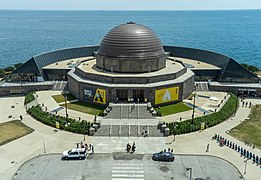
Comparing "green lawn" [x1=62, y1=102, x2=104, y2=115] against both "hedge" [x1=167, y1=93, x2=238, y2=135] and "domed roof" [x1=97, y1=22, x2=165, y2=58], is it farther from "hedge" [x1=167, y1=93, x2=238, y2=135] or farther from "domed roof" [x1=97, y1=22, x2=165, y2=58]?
"hedge" [x1=167, y1=93, x2=238, y2=135]

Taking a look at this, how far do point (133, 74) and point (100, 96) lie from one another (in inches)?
379

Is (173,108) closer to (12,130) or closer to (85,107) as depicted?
(85,107)

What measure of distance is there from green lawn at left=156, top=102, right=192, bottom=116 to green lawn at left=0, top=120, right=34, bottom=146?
25.0 metres

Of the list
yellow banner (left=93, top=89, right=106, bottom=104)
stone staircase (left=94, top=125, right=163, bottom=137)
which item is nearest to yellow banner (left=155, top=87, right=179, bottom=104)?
stone staircase (left=94, top=125, right=163, bottom=137)

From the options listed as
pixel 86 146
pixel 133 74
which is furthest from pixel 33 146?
pixel 133 74

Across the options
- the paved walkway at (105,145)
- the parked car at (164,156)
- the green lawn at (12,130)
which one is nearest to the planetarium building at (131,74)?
the paved walkway at (105,145)

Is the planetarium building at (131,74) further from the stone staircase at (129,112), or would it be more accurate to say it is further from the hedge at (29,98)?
the hedge at (29,98)

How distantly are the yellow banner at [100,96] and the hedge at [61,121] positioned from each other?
30.5ft

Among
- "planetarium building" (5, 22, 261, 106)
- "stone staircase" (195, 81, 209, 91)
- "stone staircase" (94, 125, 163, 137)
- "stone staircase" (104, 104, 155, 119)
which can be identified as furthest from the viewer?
"stone staircase" (195, 81, 209, 91)

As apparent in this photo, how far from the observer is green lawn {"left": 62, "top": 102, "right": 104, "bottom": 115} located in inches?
1989

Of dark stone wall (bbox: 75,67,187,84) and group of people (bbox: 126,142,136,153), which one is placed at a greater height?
dark stone wall (bbox: 75,67,187,84)

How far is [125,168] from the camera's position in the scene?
33.2m

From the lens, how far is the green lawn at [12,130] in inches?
1598

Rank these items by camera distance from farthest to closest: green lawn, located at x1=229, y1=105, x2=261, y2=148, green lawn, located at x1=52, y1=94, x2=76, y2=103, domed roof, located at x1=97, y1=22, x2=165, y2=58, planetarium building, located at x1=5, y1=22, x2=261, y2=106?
domed roof, located at x1=97, y1=22, x2=165, y2=58
green lawn, located at x1=52, y1=94, x2=76, y2=103
planetarium building, located at x1=5, y1=22, x2=261, y2=106
green lawn, located at x1=229, y1=105, x2=261, y2=148
